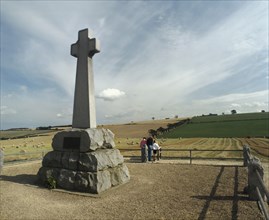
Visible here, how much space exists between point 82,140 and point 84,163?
106cm

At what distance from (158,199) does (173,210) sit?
4.01ft

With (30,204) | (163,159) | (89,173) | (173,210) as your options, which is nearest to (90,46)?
(89,173)

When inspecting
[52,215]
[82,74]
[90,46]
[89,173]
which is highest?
[90,46]

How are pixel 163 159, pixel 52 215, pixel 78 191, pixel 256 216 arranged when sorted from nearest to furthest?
pixel 256 216, pixel 52 215, pixel 78 191, pixel 163 159

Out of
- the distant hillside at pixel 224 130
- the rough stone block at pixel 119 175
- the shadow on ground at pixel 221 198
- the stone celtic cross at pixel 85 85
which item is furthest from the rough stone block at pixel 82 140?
the distant hillside at pixel 224 130

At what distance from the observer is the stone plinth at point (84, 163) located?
10.5 meters

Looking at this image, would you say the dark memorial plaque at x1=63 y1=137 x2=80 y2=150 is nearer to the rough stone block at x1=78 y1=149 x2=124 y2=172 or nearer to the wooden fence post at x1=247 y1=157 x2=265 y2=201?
the rough stone block at x1=78 y1=149 x2=124 y2=172

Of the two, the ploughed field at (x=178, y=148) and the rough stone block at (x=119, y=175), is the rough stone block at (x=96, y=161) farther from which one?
the ploughed field at (x=178, y=148)

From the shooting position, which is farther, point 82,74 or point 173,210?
point 82,74

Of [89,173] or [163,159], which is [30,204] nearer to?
[89,173]

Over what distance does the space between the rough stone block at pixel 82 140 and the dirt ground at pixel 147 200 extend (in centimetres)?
202

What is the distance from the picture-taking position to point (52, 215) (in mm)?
7906

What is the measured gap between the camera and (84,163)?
10.8 metres

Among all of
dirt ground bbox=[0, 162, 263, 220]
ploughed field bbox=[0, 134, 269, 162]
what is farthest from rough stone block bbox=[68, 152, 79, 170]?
ploughed field bbox=[0, 134, 269, 162]
